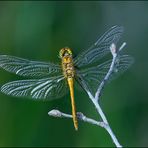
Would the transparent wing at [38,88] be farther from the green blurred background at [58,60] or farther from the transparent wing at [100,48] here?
the green blurred background at [58,60]

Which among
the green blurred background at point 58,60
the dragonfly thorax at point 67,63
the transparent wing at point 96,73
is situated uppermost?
the green blurred background at point 58,60

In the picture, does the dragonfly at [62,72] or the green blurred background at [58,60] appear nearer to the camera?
the dragonfly at [62,72]

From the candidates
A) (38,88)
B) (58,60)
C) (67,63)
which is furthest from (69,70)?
(58,60)

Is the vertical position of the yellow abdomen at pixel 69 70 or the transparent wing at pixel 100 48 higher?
the transparent wing at pixel 100 48

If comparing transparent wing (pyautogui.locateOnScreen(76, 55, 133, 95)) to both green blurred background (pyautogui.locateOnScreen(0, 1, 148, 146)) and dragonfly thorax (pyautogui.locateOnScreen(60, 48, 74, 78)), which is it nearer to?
dragonfly thorax (pyautogui.locateOnScreen(60, 48, 74, 78))

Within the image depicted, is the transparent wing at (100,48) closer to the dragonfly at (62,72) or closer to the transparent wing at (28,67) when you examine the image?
the dragonfly at (62,72)

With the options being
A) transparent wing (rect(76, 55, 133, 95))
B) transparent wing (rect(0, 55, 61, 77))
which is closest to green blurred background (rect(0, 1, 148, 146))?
transparent wing (rect(0, 55, 61, 77))

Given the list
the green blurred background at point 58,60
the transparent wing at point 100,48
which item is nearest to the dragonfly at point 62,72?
the transparent wing at point 100,48
